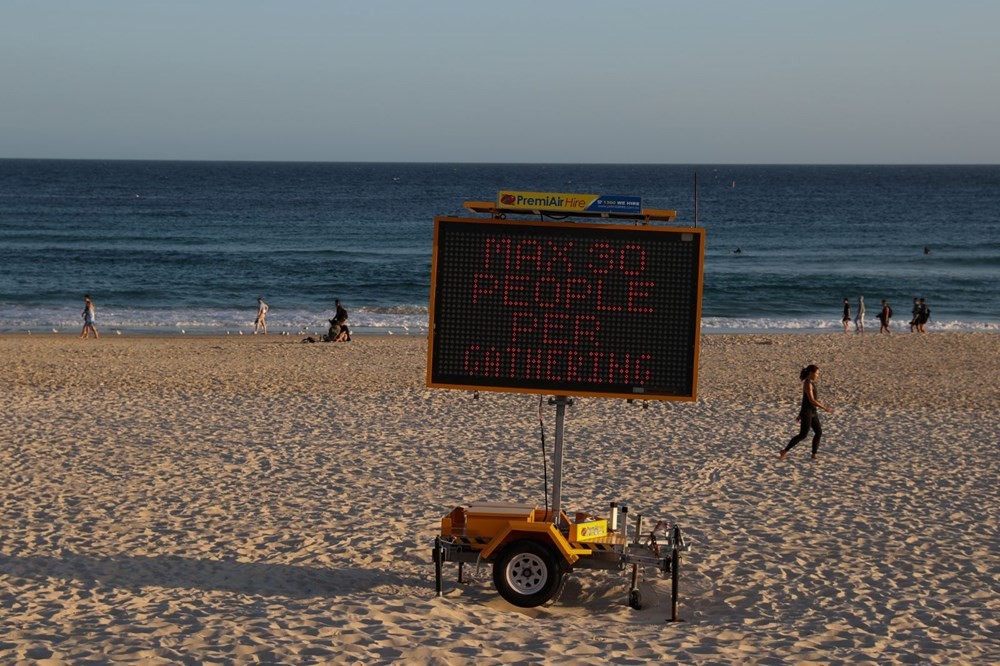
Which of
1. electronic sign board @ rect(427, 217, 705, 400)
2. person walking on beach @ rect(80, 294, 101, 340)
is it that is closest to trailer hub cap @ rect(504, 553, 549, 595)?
electronic sign board @ rect(427, 217, 705, 400)

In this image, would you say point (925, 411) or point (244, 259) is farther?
point (244, 259)

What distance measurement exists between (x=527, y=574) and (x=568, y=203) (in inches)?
125

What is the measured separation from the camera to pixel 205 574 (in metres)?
10.5

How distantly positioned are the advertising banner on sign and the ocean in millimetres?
1281

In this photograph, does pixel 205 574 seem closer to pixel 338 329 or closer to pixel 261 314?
pixel 338 329

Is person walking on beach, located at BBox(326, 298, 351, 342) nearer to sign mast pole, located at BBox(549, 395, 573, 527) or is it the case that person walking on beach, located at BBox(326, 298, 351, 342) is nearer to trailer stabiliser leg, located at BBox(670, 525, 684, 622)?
sign mast pole, located at BBox(549, 395, 573, 527)

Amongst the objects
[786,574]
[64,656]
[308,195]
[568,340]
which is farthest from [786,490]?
[308,195]

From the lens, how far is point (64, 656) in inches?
318

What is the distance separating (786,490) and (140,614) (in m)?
8.25

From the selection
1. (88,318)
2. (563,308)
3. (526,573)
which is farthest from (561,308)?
(88,318)

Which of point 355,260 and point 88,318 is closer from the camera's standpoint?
point 88,318

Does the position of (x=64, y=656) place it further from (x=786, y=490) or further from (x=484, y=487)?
(x=786, y=490)

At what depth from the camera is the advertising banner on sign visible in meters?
9.10

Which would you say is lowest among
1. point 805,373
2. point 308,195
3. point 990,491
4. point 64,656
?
point 64,656
